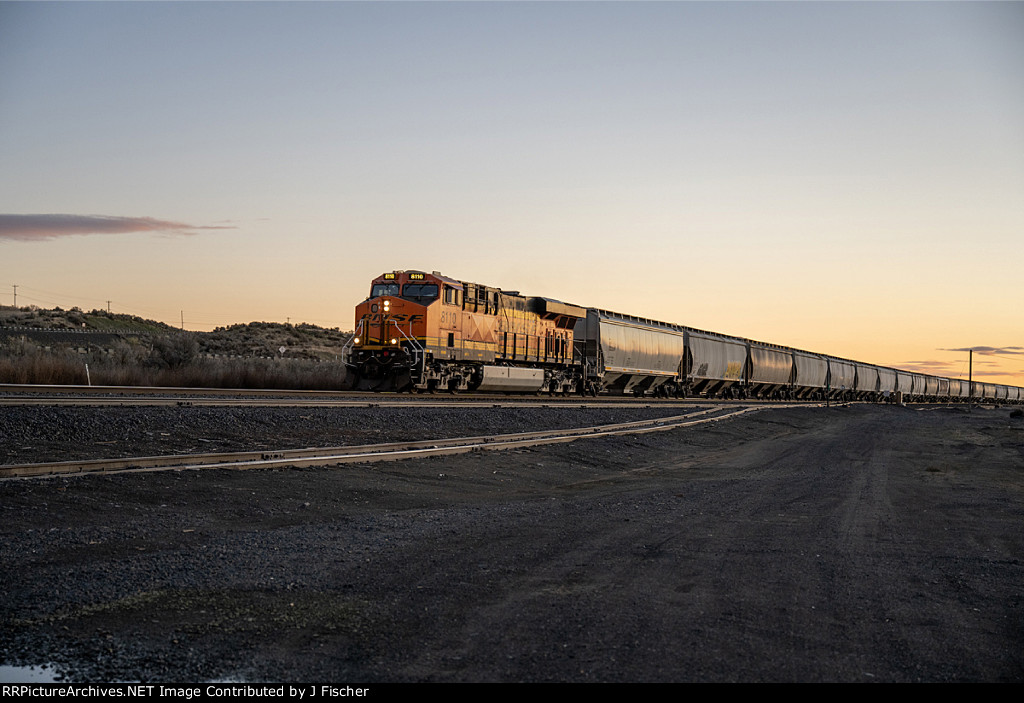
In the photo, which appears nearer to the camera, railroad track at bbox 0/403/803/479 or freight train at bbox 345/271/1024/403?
railroad track at bbox 0/403/803/479

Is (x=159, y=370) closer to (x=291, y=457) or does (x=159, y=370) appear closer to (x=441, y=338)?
(x=441, y=338)

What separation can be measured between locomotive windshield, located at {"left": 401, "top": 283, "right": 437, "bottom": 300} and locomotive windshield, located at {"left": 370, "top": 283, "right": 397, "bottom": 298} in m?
0.36

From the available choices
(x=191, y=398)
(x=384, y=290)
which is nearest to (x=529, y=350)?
(x=384, y=290)

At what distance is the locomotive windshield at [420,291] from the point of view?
26.2m

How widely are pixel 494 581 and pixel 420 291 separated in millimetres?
21149

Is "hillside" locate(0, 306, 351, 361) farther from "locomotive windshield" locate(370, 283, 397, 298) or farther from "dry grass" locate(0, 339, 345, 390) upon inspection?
"locomotive windshield" locate(370, 283, 397, 298)

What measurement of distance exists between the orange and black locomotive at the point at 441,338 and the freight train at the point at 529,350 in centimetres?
4

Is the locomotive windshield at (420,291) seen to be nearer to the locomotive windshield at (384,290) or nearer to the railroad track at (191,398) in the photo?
the locomotive windshield at (384,290)

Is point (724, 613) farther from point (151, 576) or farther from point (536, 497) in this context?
point (536, 497)

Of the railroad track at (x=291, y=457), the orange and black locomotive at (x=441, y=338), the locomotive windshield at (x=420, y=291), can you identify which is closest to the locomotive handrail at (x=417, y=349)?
the orange and black locomotive at (x=441, y=338)

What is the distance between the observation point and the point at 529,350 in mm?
31484

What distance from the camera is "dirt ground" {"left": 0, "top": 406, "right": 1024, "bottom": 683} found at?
416cm

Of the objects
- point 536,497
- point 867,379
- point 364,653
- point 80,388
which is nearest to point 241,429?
point 536,497

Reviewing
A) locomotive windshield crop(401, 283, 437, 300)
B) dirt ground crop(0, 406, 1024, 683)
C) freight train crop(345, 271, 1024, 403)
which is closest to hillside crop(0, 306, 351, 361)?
freight train crop(345, 271, 1024, 403)
